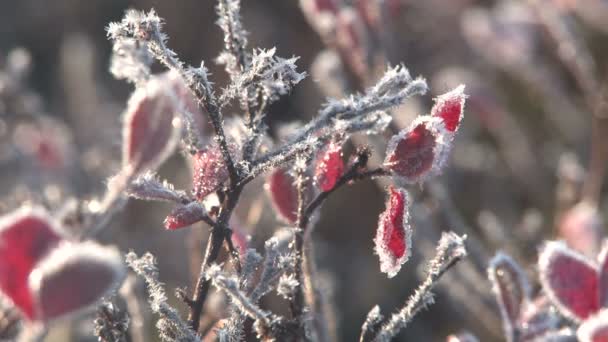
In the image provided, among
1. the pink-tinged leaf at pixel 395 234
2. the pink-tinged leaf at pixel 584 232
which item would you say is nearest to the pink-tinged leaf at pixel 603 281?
the pink-tinged leaf at pixel 395 234

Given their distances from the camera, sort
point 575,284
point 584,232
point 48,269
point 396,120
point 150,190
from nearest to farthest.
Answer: point 48,269 < point 150,190 < point 575,284 < point 584,232 < point 396,120

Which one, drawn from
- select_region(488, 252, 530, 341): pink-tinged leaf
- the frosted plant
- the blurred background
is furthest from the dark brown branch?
the blurred background

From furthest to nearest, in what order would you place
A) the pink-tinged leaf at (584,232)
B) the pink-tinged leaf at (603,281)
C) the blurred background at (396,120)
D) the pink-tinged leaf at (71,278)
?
the blurred background at (396,120), the pink-tinged leaf at (584,232), the pink-tinged leaf at (603,281), the pink-tinged leaf at (71,278)

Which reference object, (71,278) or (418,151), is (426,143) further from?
(71,278)

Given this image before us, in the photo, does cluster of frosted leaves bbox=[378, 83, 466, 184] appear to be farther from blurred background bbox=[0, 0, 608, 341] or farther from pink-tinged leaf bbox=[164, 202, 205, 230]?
blurred background bbox=[0, 0, 608, 341]

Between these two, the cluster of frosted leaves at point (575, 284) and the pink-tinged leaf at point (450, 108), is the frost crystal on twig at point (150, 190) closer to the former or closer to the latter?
the pink-tinged leaf at point (450, 108)

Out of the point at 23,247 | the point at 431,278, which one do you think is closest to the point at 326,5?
the point at 431,278

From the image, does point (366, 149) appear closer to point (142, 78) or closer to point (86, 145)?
point (142, 78)

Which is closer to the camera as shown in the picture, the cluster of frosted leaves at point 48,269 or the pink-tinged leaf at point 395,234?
the cluster of frosted leaves at point 48,269
